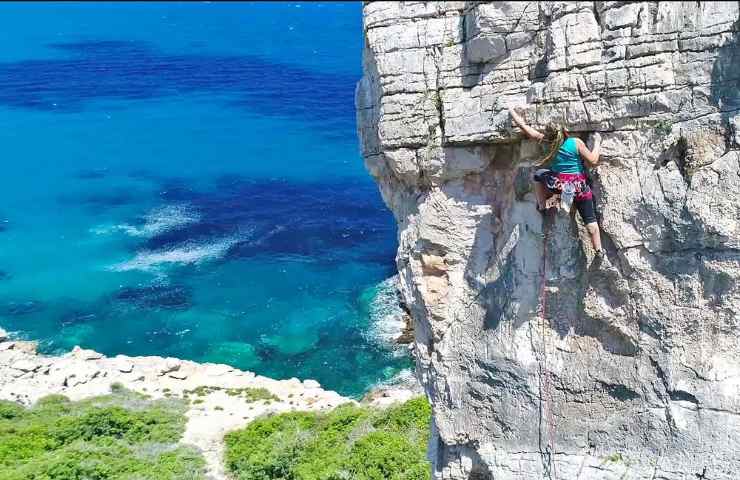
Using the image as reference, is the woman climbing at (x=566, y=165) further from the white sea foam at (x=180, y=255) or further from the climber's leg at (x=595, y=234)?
the white sea foam at (x=180, y=255)

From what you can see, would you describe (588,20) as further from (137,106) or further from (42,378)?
(137,106)

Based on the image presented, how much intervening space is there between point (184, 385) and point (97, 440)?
5858 mm

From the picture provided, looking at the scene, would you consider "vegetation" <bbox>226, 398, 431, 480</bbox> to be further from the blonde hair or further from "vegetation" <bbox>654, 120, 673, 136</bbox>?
"vegetation" <bbox>654, 120, 673, 136</bbox>

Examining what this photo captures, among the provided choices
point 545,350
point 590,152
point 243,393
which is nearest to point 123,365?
point 243,393

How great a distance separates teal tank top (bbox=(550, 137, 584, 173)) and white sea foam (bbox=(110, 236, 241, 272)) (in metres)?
31.0

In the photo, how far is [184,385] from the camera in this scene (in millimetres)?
A: 27672

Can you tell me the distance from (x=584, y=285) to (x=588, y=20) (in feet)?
12.0

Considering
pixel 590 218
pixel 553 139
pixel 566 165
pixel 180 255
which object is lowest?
pixel 180 255

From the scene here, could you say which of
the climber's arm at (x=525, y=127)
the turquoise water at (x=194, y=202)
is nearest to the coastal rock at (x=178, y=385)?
the turquoise water at (x=194, y=202)

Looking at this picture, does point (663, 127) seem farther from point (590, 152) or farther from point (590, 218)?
point (590, 218)

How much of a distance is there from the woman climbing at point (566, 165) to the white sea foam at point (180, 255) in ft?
100

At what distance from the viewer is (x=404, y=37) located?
10172mm

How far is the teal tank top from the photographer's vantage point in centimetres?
920

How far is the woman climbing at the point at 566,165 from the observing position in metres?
9.20
